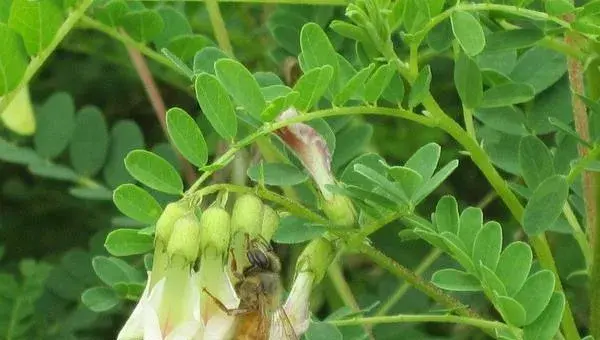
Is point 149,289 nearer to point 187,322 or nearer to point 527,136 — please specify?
point 187,322

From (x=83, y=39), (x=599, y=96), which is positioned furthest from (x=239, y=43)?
(x=599, y=96)

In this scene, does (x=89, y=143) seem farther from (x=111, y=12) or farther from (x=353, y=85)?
(x=353, y=85)

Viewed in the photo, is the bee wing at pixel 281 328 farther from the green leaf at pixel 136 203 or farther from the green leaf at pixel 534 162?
the green leaf at pixel 534 162

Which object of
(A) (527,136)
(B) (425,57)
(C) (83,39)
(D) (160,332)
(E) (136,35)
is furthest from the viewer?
(C) (83,39)

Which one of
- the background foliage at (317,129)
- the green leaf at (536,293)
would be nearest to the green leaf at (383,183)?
the background foliage at (317,129)

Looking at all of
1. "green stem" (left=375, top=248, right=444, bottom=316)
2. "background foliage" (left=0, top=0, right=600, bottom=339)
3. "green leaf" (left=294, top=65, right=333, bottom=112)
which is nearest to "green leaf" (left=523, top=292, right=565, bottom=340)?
"background foliage" (left=0, top=0, right=600, bottom=339)

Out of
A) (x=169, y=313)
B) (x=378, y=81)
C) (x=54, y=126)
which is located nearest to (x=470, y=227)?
(x=378, y=81)
